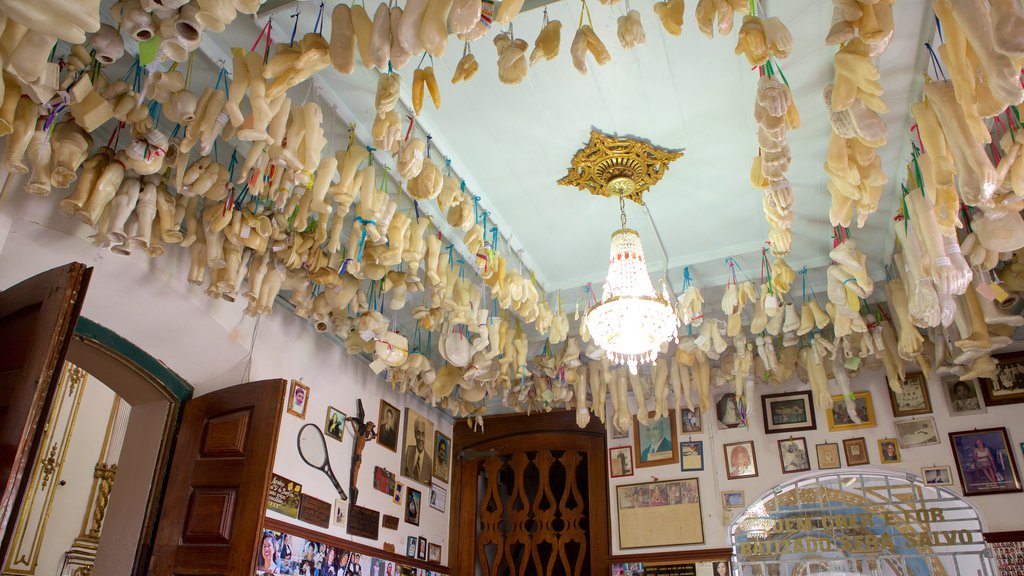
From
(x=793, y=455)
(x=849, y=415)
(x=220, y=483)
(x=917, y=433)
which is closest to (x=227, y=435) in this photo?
(x=220, y=483)

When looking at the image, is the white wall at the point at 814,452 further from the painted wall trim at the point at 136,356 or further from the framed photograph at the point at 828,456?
the painted wall trim at the point at 136,356

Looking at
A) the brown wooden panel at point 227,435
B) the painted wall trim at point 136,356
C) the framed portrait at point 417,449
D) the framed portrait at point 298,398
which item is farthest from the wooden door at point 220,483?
the framed portrait at point 417,449

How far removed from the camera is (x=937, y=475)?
15.8 ft

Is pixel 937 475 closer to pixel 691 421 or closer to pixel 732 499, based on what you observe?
pixel 732 499

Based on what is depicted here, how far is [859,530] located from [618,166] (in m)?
3.27

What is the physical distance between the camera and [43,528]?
17.0 feet

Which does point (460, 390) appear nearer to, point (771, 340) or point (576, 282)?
point (576, 282)

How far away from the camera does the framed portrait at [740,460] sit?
532cm

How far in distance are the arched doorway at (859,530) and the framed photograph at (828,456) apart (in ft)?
0.20

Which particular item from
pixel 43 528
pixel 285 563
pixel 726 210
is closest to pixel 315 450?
pixel 285 563

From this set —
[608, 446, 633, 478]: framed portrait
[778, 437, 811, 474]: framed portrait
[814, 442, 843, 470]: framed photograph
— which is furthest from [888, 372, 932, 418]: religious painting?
[608, 446, 633, 478]: framed portrait

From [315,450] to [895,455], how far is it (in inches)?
159

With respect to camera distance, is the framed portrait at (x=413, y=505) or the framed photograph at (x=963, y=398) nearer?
the framed photograph at (x=963, y=398)

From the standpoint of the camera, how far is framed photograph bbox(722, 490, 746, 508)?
523 centimetres
